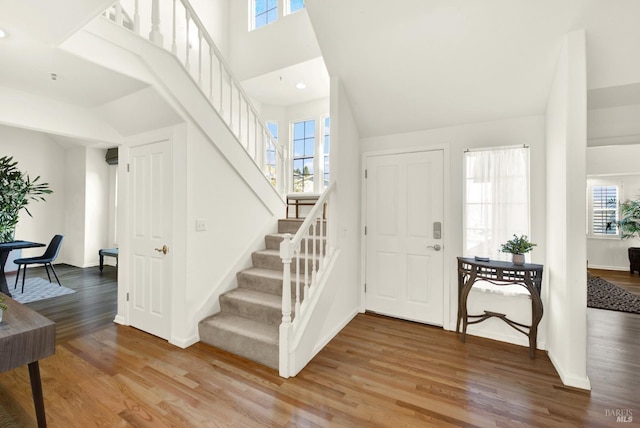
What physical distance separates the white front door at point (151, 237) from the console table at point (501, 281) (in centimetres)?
305

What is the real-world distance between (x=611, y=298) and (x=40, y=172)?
11.1 meters

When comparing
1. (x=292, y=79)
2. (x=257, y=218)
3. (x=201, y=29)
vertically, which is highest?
(x=292, y=79)

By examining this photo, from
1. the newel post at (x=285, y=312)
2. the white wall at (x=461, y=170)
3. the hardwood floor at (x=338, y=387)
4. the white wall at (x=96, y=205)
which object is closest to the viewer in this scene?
the hardwood floor at (x=338, y=387)

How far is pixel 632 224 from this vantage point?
A: 614 cm

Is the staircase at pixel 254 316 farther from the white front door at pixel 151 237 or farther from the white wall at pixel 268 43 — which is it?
the white wall at pixel 268 43

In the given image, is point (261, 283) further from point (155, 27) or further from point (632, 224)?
point (632, 224)

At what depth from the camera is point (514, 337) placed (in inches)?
112

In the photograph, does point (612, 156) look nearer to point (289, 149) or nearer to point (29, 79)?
point (289, 149)

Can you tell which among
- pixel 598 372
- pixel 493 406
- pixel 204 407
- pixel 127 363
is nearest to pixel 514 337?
pixel 598 372

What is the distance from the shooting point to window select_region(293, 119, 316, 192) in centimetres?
561

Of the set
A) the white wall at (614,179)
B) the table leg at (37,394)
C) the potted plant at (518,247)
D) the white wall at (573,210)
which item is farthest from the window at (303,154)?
the white wall at (614,179)

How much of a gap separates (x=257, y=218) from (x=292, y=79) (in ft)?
8.98

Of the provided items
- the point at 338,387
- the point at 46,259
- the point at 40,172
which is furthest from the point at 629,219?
the point at 40,172

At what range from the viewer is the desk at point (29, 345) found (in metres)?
1.50
